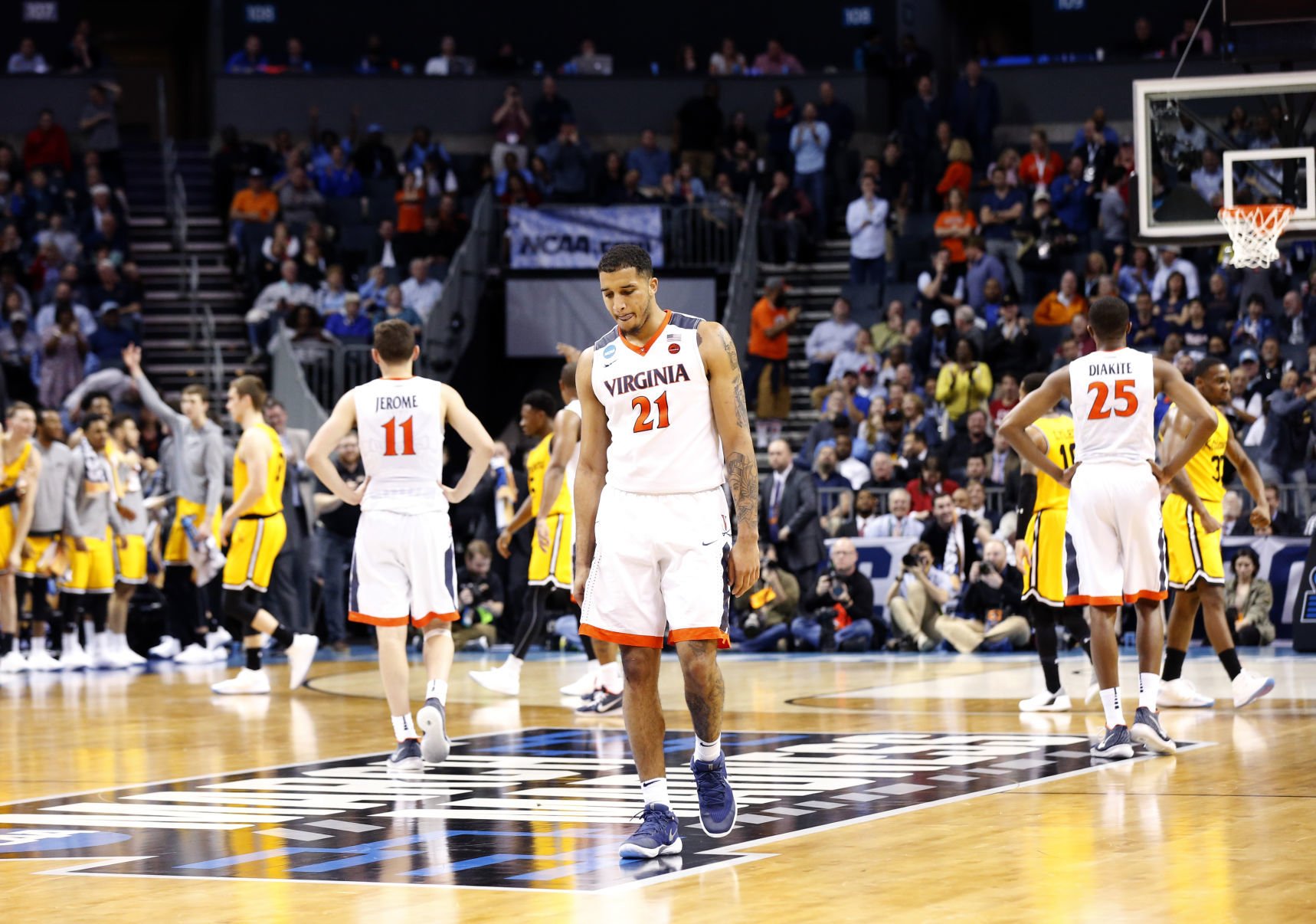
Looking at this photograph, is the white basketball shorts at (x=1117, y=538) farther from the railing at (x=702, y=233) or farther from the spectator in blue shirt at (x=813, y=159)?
the spectator in blue shirt at (x=813, y=159)

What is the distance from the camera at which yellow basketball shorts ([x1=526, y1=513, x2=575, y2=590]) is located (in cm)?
1321

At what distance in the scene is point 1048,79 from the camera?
90.4 ft

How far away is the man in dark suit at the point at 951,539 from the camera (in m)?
18.3

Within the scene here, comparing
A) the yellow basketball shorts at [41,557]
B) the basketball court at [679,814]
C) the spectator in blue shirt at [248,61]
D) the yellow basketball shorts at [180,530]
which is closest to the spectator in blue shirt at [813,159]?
the spectator in blue shirt at [248,61]

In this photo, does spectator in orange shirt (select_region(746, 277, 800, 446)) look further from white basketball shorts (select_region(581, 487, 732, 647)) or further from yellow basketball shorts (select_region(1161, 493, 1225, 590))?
white basketball shorts (select_region(581, 487, 732, 647))

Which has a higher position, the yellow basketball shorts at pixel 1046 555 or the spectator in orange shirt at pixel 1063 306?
the spectator in orange shirt at pixel 1063 306

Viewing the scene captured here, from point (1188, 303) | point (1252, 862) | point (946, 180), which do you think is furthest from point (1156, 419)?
point (1252, 862)

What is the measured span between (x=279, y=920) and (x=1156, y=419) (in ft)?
48.5

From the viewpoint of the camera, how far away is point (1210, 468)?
11516mm

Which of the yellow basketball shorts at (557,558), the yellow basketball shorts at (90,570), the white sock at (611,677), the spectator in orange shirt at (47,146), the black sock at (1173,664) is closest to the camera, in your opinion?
the black sock at (1173,664)

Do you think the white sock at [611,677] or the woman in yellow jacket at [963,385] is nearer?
the white sock at [611,677]

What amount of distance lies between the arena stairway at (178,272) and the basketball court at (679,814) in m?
13.1

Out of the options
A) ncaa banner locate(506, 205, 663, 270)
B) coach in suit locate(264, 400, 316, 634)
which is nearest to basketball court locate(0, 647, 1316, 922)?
coach in suit locate(264, 400, 316, 634)

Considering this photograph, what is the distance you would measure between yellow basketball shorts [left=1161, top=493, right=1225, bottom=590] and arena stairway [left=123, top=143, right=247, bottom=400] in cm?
1623
